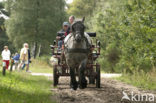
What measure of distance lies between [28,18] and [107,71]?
1469 cm

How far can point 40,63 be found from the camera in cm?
2658

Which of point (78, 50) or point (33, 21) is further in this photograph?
point (33, 21)

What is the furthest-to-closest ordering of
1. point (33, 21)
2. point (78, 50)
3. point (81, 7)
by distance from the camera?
point (81, 7), point (33, 21), point (78, 50)

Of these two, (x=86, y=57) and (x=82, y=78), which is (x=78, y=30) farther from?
(x=82, y=78)

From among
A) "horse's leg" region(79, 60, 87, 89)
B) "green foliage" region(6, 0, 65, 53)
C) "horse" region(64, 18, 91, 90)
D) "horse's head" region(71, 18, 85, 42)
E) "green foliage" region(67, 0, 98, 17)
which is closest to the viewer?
"horse's head" region(71, 18, 85, 42)

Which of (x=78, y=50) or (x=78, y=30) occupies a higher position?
(x=78, y=30)

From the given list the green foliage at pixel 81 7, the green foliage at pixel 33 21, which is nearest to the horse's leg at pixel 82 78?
the green foliage at pixel 33 21

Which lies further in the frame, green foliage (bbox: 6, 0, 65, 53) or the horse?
green foliage (bbox: 6, 0, 65, 53)

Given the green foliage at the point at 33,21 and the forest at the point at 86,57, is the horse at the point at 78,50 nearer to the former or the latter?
the forest at the point at 86,57

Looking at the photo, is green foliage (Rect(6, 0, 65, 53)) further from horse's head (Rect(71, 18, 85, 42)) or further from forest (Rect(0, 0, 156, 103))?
horse's head (Rect(71, 18, 85, 42))

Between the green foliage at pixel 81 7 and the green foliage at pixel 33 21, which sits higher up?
the green foliage at pixel 81 7

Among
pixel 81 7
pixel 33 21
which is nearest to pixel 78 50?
pixel 33 21

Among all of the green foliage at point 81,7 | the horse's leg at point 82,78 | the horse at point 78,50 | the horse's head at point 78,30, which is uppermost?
the green foliage at point 81,7

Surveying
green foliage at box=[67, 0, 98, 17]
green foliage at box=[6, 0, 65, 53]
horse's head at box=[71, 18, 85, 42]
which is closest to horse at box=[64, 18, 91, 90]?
horse's head at box=[71, 18, 85, 42]
